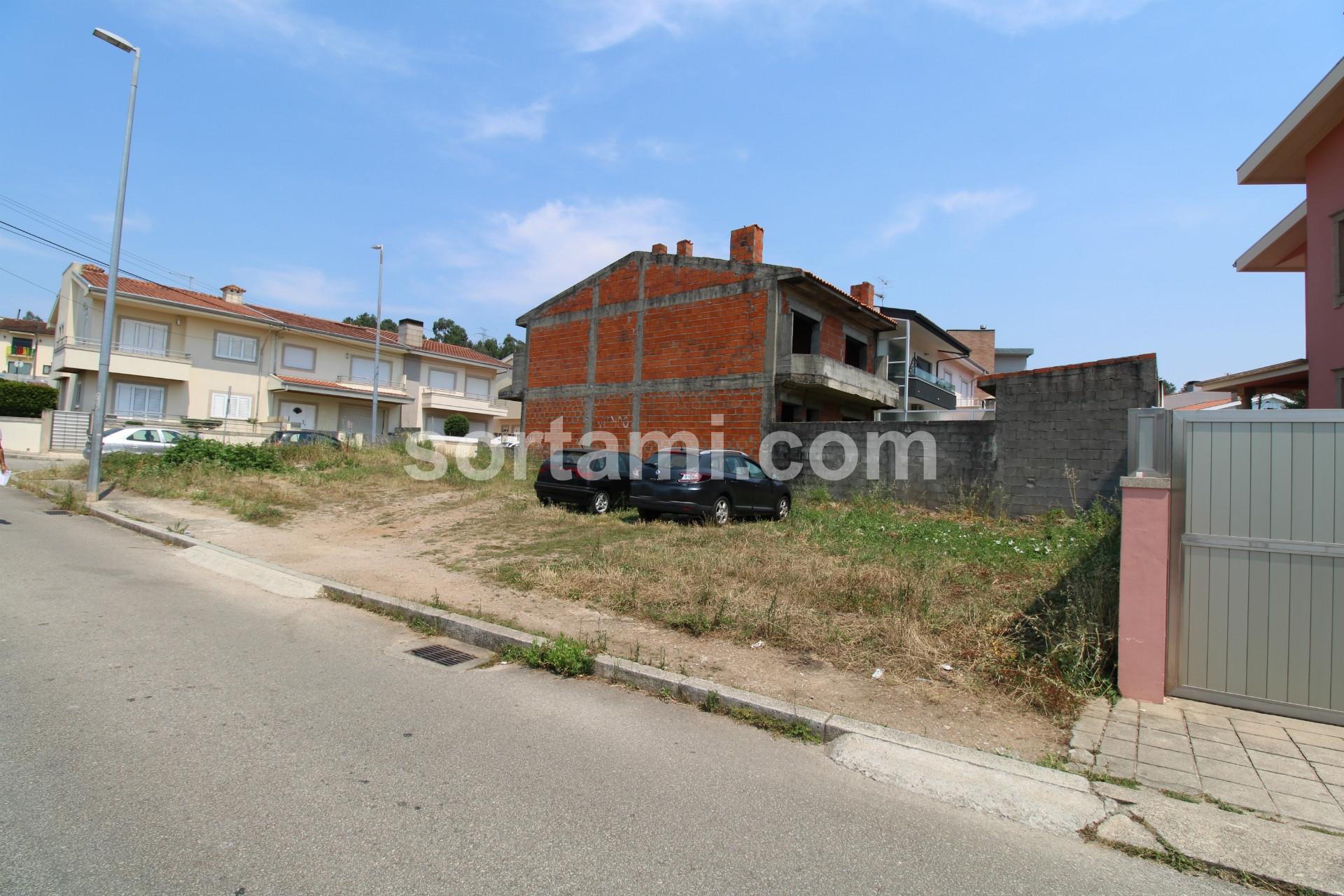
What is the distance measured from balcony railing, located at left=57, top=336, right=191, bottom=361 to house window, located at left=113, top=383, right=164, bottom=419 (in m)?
1.45

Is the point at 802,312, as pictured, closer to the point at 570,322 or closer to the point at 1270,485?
the point at 570,322

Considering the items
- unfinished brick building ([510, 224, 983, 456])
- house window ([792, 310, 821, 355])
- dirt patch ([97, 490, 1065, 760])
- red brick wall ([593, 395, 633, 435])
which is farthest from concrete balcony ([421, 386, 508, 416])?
dirt patch ([97, 490, 1065, 760])

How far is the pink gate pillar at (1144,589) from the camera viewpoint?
183 inches

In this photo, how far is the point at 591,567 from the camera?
821 cm

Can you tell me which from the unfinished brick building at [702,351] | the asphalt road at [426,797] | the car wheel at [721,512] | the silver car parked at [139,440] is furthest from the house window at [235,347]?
the asphalt road at [426,797]

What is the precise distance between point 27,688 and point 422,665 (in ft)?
7.59

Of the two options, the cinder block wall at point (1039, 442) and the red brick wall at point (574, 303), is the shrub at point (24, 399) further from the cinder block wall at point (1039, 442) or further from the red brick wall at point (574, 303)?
the cinder block wall at point (1039, 442)

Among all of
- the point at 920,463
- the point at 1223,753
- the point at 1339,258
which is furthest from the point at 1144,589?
the point at 1339,258

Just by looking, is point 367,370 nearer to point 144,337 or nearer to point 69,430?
point 144,337

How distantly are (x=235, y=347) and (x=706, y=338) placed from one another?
2491cm

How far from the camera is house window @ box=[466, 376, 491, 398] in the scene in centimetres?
4294

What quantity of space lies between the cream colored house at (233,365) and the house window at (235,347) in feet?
0.14

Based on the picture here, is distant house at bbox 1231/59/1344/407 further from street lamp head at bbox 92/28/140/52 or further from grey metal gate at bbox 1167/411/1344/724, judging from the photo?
Result: street lamp head at bbox 92/28/140/52

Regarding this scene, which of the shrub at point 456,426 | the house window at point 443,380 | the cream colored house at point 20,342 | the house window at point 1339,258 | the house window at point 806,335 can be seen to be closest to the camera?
the house window at point 1339,258
